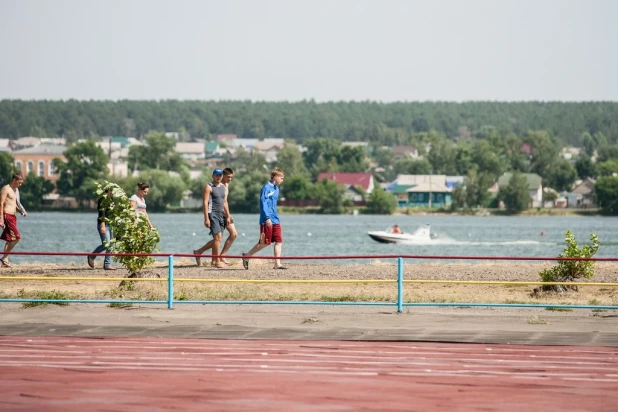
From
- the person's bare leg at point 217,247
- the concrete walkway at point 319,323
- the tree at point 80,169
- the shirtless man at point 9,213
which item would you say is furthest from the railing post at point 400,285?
the tree at point 80,169

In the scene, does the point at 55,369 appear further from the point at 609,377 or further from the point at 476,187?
the point at 476,187

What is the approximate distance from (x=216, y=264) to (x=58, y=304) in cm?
543

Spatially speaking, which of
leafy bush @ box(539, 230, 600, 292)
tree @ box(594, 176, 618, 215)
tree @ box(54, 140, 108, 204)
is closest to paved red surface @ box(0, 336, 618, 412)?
leafy bush @ box(539, 230, 600, 292)

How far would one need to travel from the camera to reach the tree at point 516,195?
190m

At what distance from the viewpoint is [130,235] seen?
76.4 ft

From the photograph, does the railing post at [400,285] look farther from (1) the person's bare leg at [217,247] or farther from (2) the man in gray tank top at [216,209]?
(2) the man in gray tank top at [216,209]

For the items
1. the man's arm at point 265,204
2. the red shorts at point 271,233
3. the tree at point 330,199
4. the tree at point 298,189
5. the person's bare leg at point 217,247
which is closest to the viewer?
the red shorts at point 271,233

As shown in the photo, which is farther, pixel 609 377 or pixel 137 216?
pixel 137 216

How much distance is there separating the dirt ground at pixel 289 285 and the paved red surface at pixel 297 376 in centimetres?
486

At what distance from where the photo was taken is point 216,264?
2561 centimetres

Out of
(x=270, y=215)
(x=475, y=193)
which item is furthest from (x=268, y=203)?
(x=475, y=193)

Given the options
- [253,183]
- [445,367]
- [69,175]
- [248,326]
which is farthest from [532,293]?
[69,175]

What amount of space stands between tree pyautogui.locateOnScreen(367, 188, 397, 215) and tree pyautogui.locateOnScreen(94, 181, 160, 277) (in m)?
166

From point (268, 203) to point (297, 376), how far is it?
11.9 meters
